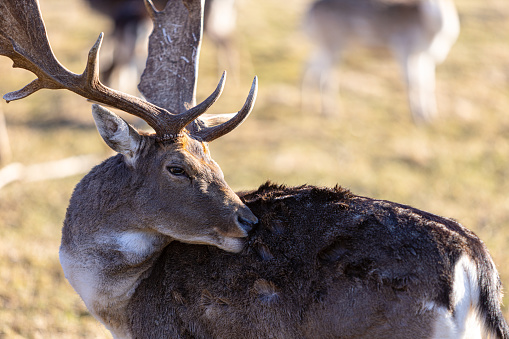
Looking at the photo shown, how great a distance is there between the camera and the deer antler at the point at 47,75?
3.42 metres

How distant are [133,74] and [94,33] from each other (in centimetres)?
567

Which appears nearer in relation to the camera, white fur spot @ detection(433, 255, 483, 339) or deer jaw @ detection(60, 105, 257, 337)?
white fur spot @ detection(433, 255, 483, 339)

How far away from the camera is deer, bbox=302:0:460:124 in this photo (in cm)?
1199

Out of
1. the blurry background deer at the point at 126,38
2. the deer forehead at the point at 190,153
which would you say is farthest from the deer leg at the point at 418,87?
the deer forehead at the point at 190,153

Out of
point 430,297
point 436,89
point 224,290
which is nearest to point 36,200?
point 224,290

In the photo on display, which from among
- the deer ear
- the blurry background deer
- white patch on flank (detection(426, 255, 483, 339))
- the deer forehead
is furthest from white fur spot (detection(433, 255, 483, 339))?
the blurry background deer

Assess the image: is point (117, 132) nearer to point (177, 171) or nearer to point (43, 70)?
point (177, 171)

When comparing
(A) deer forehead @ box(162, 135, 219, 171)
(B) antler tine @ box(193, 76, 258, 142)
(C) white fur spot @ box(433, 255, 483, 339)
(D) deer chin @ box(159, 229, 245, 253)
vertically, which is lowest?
(D) deer chin @ box(159, 229, 245, 253)

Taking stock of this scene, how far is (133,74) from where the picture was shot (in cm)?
1130

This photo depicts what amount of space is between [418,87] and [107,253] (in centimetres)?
1000

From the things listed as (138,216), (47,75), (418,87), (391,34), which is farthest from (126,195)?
(418,87)

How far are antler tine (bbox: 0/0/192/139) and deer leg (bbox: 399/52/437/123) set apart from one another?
912 centimetres

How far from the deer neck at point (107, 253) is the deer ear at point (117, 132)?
0.17 meters

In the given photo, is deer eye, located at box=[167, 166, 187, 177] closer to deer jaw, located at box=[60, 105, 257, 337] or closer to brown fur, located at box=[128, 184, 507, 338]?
deer jaw, located at box=[60, 105, 257, 337]
